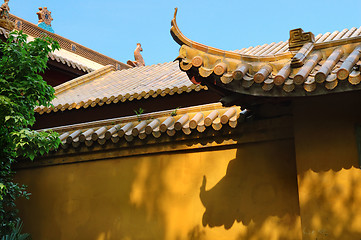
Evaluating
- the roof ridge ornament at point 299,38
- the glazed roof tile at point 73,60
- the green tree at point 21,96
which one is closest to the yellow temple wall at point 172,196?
the green tree at point 21,96

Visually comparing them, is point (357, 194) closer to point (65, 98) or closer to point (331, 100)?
point (331, 100)

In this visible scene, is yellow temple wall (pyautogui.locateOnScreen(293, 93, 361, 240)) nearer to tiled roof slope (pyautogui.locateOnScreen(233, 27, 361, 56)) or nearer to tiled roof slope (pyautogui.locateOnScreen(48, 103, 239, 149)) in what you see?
tiled roof slope (pyautogui.locateOnScreen(48, 103, 239, 149))

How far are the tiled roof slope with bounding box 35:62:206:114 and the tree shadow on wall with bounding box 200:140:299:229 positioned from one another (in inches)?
109

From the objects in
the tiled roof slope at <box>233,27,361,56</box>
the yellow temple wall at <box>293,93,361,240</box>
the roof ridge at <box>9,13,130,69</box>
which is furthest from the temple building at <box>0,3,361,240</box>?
the roof ridge at <box>9,13,130,69</box>

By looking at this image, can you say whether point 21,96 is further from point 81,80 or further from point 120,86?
point 81,80

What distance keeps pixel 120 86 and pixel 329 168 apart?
6573mm

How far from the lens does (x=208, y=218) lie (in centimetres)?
655

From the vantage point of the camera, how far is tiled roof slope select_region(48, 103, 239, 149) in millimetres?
6703

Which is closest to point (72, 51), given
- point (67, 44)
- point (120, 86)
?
point (67, 44)

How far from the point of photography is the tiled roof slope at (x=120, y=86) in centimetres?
959

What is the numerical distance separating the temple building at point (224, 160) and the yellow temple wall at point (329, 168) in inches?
0.4

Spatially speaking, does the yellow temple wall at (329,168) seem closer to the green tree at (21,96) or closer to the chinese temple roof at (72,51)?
the green tree at (21,96)

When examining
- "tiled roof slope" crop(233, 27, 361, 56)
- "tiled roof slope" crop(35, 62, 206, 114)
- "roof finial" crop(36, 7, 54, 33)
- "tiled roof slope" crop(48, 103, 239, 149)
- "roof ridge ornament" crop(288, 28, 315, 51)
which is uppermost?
"roof finial" crop(36, 7, 54, 33)

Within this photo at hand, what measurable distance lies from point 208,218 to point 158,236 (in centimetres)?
76
